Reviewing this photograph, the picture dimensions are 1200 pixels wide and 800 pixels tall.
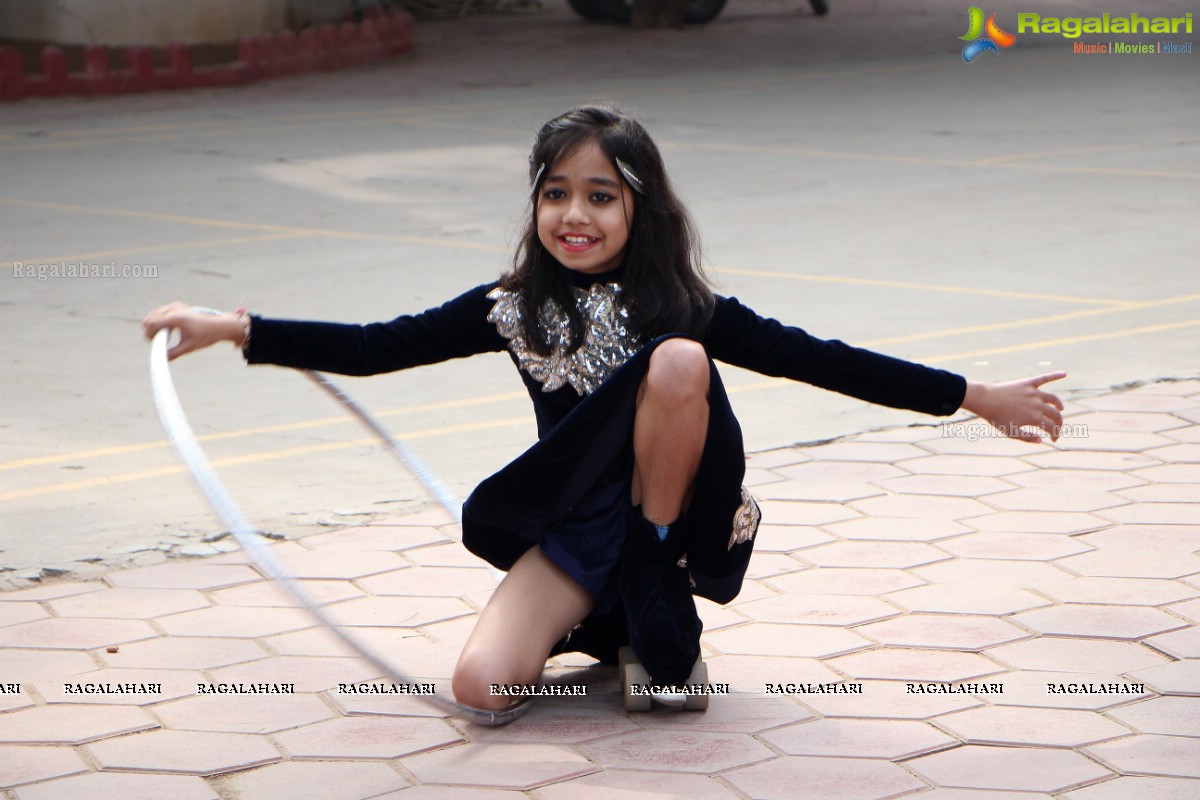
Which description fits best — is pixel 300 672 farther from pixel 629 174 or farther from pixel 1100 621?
pixel 1100 621

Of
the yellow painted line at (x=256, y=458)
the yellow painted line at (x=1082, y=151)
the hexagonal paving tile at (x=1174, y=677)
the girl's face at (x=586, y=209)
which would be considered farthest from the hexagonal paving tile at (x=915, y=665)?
the yellow painted line at (x=1082, y=151)

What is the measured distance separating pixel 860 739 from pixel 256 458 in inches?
109

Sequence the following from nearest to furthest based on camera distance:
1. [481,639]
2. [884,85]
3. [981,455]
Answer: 1. [481,639]
2. [981,455]
3. [884,85]

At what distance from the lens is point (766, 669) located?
354cm

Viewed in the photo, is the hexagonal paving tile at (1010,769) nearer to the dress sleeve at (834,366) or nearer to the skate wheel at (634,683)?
the skate wheel at (634,683)

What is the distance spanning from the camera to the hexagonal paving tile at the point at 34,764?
301cm

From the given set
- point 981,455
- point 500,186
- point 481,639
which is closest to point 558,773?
point 481,639

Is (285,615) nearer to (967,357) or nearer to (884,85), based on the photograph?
(967,357)

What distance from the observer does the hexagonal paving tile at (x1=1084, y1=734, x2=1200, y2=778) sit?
297 centimetres

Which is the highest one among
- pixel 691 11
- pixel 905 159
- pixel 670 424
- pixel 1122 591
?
pixel 691 11

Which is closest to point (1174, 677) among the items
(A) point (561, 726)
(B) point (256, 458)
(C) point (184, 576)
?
(A) point (561, 726)

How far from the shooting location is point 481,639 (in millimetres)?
3295

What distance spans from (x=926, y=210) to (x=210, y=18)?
38.7 feet

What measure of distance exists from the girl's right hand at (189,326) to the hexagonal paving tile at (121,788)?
83 cm
